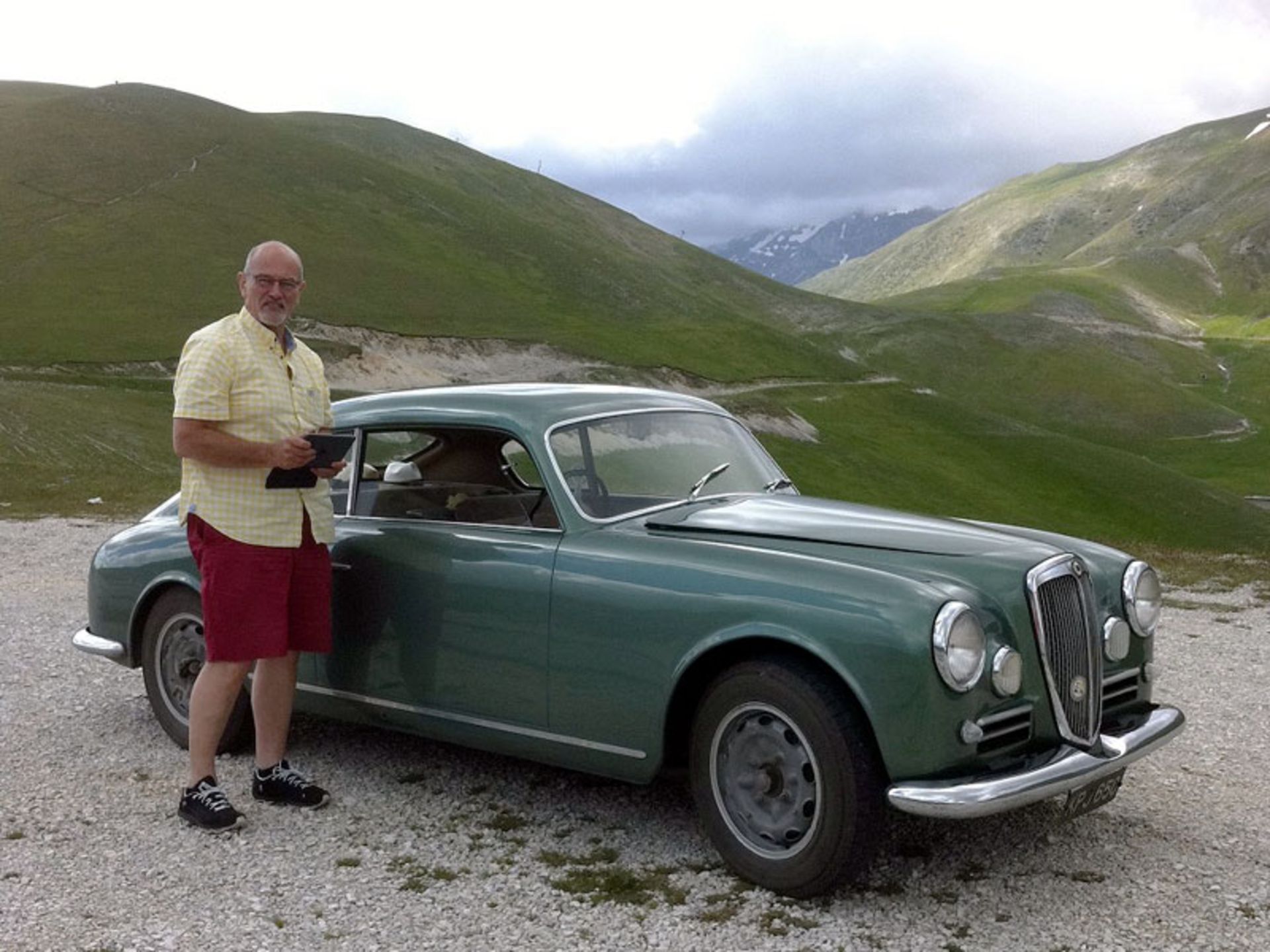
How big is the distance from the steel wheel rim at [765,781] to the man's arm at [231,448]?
226 cm

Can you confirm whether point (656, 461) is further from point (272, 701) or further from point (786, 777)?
point (272, 701)

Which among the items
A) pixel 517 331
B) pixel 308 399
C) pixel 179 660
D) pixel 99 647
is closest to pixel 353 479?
pixel 308 399

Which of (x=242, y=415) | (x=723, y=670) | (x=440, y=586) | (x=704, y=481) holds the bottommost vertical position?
(x=723, y=670)

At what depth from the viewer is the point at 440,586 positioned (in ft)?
19.0

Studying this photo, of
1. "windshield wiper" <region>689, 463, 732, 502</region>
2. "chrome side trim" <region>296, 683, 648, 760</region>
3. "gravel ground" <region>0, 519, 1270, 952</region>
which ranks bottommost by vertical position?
"gravel ground" <region>0, 519, 1270, 952</region>

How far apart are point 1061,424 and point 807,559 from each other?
305 feet

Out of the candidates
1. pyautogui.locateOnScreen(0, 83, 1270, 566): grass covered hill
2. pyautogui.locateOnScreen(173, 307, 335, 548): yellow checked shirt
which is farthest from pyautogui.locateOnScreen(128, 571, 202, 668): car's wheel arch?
pyautogui.locateOnScreen(0, 83, 1270, 566): grass covered hill

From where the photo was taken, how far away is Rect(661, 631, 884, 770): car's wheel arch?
4.66 metres

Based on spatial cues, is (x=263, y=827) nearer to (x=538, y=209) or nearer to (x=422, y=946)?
(x=422, y=946)

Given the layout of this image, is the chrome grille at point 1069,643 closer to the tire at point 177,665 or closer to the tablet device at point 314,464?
the tablet device at point 314,464

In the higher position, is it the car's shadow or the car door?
the car door

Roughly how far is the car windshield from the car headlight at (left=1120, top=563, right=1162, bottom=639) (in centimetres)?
181

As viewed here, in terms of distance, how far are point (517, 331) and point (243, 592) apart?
64.2 m

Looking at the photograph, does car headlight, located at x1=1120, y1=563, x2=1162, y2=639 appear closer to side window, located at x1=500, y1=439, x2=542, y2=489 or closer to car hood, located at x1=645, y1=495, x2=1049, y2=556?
car hood, located at x1=645, y1=495, x2=1049, y2=556
